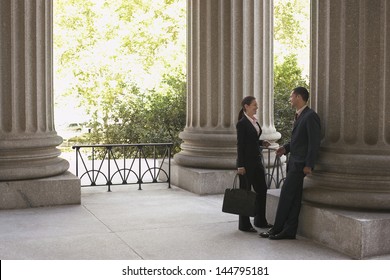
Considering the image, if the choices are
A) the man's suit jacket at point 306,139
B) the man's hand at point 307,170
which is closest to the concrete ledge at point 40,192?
the man's suit jacket at point 306,139

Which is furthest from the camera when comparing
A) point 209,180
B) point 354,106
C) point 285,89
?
point 285,89

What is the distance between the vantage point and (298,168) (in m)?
9.36

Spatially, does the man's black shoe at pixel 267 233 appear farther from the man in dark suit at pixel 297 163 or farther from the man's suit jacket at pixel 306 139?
the man's suit jacket at pixel 306 139

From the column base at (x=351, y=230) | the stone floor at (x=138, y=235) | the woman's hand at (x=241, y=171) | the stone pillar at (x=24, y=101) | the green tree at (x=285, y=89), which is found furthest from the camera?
the green tree at (x=285, y=89)

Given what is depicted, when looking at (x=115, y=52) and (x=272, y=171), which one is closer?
(x=272, y=171)

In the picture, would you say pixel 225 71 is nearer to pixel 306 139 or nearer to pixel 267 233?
pixel 306 139

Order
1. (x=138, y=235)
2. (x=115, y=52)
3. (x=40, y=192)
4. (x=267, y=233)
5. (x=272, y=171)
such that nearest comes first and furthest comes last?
1. (x=267, y=233)
2. (x=138, y=235)
3. (x=40, y=192)
4. (x=272, y=171)
5. (x=115, y=52)

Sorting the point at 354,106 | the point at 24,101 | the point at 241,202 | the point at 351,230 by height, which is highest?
the point at 24,101

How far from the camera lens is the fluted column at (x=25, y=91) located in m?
12.5

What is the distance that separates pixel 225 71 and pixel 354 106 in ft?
19.8

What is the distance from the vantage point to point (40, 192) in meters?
12.5

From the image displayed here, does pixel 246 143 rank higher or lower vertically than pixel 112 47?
lower

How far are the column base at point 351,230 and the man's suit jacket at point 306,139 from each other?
75 cm

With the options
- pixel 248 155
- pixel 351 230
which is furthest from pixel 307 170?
pixel 248 155
